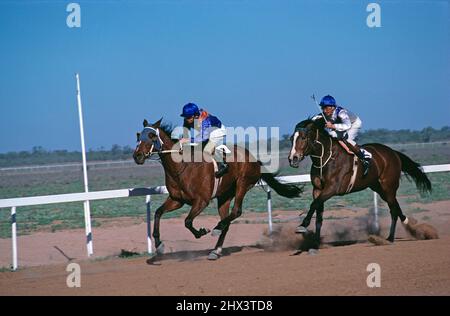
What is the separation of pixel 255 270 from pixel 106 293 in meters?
2.00

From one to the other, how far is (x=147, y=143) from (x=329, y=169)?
271cm

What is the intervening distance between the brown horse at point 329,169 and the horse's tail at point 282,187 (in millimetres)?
1136

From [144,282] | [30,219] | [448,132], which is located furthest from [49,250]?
[448,132]

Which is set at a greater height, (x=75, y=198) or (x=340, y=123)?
(x=340, y=123)

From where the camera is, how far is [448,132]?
292 ft

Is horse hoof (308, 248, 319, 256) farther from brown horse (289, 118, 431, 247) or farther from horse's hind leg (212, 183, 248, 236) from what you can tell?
horse's hind leg (212, 183, 248, 236)

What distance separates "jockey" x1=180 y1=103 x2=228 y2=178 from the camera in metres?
10.6

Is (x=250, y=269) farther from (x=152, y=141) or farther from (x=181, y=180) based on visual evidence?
(x=152, y=141)

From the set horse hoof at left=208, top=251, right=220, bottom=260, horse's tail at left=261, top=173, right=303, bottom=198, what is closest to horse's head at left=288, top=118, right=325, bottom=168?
horse's tail at left=261, top=173, right=303, bottom=198

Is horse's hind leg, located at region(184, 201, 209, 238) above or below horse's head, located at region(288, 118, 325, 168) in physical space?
below

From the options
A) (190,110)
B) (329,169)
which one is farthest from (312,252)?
(190,110)

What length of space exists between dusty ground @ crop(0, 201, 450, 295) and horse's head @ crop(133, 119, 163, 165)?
1.53m

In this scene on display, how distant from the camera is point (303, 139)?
1057 cm
